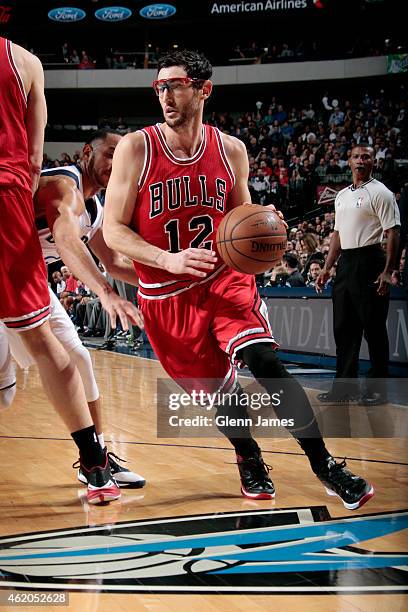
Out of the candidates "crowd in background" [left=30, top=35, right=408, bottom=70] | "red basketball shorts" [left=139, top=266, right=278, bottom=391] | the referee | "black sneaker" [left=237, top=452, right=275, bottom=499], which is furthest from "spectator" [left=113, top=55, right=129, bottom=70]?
"black sneaker" [left=237, top=452, right=275, bottom=499]

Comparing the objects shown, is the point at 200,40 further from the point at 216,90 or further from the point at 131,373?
the point at 131,373

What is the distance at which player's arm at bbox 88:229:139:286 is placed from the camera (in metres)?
3.39

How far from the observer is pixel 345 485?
284 centimetres

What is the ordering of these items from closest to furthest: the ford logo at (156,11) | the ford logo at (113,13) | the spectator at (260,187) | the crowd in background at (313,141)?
the crowd in background at (313,141) → the spectator at (260,187) → the ford logo at (156,11) → the ford logo at (113,13)

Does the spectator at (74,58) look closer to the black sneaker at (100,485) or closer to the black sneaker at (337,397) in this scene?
the black sneaker at (337,397)

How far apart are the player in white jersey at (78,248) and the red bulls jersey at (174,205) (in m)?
0.26

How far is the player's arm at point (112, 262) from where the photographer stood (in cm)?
339

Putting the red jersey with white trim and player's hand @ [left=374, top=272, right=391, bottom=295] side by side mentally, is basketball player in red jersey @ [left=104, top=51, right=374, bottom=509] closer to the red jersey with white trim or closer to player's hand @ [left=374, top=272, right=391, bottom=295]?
the red jersey with white trim

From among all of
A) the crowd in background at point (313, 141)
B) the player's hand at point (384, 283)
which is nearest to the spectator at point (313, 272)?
the player's hand at point (384, 283)

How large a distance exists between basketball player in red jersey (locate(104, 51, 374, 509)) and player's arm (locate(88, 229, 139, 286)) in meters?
0.22

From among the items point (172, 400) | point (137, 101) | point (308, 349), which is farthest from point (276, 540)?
point (137, 101)

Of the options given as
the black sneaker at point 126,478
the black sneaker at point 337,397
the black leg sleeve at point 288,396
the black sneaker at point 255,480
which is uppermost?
the black leg sleeve at point 288,396

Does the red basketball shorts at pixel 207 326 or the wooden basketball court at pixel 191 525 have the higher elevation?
the red basketball shorts at pixel 207 326

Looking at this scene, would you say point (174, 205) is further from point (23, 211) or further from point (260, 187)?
point (260, 187)
